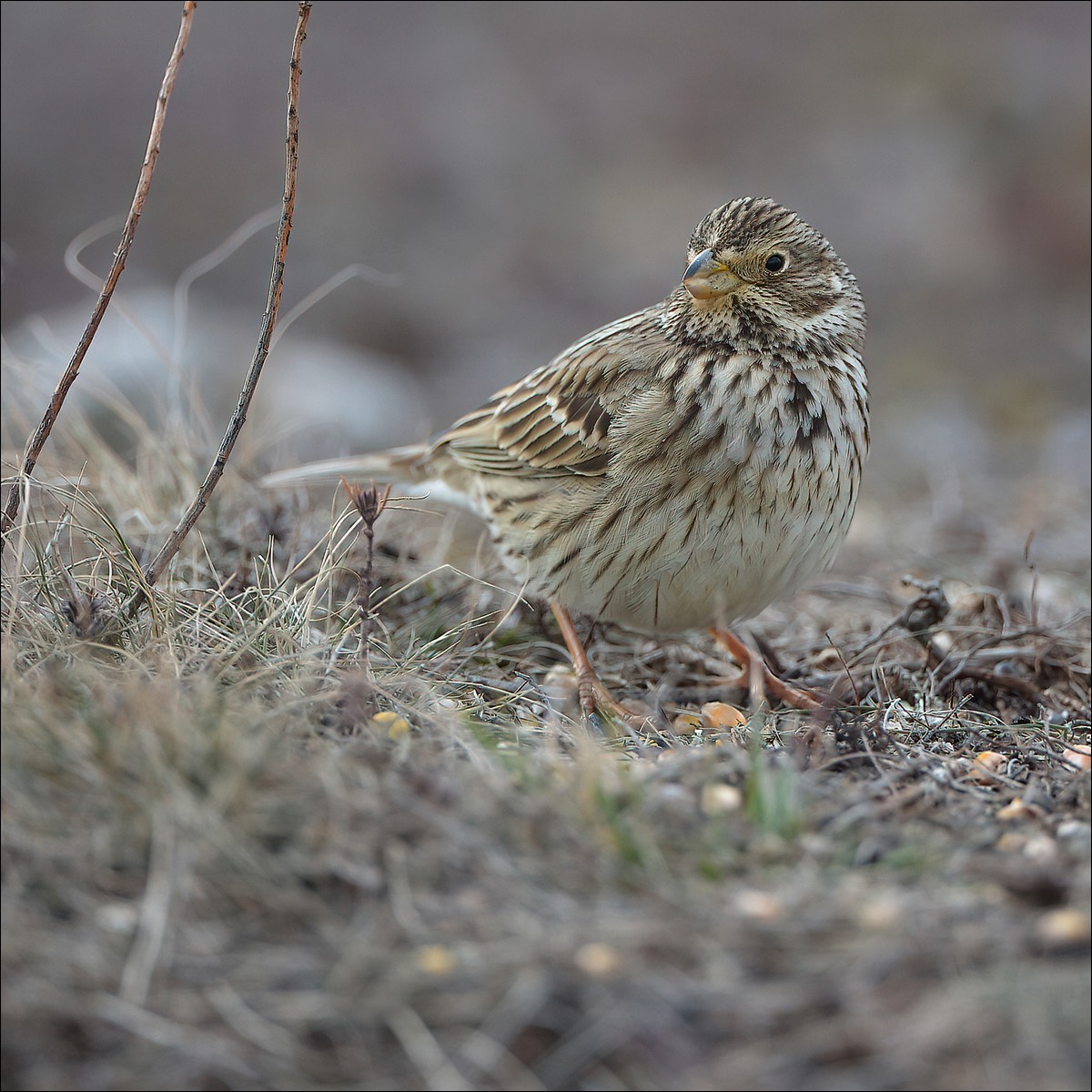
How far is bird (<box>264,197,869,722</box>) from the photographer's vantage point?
3.94 m

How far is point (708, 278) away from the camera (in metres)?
4.00

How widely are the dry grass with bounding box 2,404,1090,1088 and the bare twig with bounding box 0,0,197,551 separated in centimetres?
23

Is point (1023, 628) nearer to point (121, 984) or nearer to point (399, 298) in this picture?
point (121, 984)

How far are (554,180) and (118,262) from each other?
14.3m

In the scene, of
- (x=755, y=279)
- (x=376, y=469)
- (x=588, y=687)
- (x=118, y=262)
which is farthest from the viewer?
(x=376, y=469)

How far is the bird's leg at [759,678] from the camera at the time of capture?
169 inches

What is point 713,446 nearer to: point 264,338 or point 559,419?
point 559,419

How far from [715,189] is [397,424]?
8.58m

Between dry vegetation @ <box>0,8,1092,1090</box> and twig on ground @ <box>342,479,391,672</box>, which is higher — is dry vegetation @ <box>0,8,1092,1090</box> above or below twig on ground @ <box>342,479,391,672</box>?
below

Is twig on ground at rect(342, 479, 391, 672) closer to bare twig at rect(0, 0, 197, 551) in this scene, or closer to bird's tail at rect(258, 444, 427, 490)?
bare twig at rect(0, 0, 197, 551)

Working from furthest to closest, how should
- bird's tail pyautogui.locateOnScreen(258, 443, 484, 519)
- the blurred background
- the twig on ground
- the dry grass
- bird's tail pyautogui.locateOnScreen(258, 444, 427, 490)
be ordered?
the blurred background
bird's tail pyautogui.locateOnScreen(258, 444, 427, 490)
bird's tail pyautogui.locateOnScreen(258, 443, 484, 519)
the twig on ground
the dry grass

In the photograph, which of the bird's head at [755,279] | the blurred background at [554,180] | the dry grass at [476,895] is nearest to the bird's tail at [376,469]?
the bird's head at [755,279]

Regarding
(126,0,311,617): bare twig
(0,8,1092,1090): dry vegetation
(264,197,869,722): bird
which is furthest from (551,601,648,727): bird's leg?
(126,0,311,617): bare twig

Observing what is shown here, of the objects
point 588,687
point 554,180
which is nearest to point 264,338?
point 588,687
